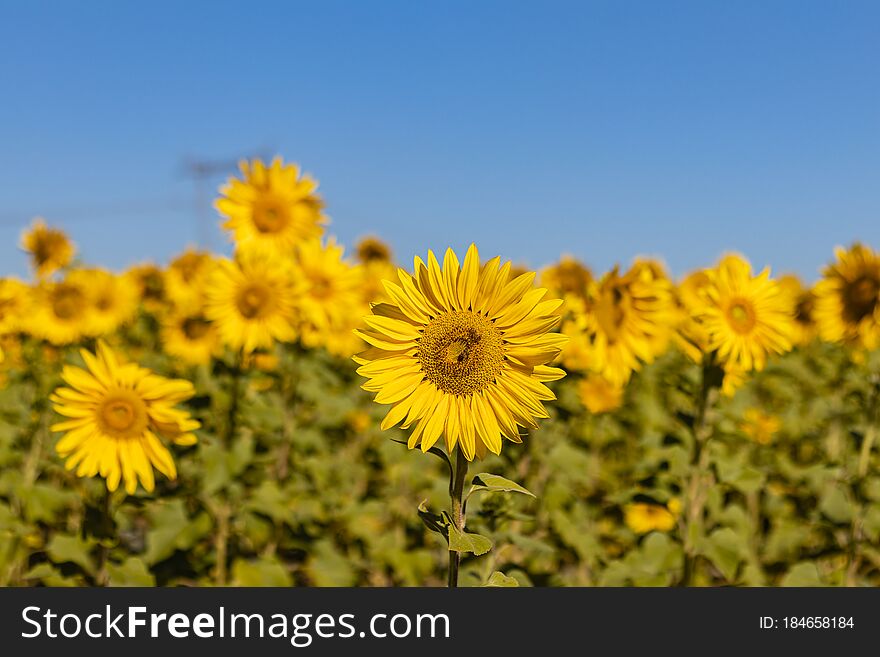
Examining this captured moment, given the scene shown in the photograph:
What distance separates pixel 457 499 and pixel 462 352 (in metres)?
0.42

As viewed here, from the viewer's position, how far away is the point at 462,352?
2.24 meters

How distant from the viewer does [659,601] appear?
2.86 m

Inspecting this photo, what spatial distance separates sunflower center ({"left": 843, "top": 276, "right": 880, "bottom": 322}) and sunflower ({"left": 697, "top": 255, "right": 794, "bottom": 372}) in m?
1.41

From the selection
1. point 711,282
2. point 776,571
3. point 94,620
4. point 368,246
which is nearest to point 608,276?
point 711,282

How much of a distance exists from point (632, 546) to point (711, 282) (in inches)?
103

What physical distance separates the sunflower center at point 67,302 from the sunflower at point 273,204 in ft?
9.33

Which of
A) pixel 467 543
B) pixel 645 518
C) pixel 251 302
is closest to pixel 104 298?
pixel 251 302

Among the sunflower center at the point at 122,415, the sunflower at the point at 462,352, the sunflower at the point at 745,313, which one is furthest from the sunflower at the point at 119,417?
the sunflower at the point at 745,313

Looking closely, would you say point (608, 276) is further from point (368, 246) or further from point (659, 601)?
point (368, 246)

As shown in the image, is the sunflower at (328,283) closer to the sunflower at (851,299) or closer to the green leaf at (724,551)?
the green leaf at (724,551)

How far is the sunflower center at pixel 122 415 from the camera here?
3.61 meters

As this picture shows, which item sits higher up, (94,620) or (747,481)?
(747,481)

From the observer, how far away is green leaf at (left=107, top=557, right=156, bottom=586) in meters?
3.78

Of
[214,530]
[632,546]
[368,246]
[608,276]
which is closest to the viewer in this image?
[608,276]
